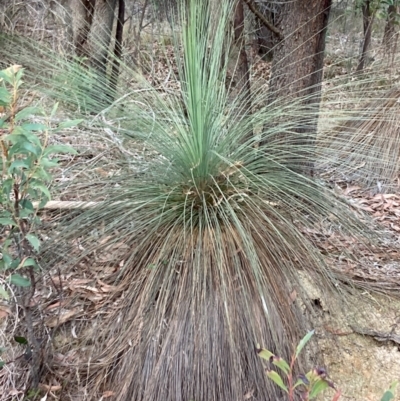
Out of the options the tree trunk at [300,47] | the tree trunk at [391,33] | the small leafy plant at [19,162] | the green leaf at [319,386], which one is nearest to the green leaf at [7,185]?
the small leafy plant at [19,162]

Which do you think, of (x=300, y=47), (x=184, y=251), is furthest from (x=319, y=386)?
(x=300, y=47)

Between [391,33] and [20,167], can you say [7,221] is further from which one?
[391,33]

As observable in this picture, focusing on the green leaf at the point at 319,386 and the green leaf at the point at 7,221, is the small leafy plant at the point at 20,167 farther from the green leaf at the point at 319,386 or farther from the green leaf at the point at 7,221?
the green leaf at the point at 319,386

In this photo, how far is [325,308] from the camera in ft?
4.98

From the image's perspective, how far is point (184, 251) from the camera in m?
1.39

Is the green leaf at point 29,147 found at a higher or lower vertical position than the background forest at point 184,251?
higher

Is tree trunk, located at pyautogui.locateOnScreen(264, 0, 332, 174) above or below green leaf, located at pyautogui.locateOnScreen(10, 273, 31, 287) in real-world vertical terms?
above

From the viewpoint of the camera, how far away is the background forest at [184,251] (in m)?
1.29

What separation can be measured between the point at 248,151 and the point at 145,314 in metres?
0.58

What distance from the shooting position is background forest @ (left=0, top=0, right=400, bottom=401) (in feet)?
4.24

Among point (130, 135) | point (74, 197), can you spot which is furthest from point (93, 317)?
point (130, 135)

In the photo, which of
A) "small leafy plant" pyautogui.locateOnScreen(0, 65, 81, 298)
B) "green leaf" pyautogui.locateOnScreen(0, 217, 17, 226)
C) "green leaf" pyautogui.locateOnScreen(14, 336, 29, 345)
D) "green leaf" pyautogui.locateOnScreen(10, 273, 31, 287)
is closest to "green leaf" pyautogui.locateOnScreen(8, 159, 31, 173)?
"small leafy plant" pyautogui.locateOnScreen(0, 65, 81, 298)

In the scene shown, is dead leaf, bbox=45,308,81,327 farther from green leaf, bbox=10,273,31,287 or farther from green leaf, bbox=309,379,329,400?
green leaf, bbox=309,379,329,400

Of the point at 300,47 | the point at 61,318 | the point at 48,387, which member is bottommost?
the point at 48,387
